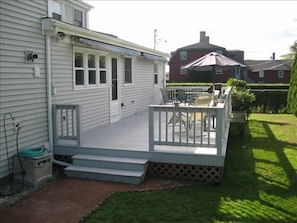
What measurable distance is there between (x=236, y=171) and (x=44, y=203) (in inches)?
142

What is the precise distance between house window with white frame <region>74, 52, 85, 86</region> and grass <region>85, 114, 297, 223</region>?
3.70 meters

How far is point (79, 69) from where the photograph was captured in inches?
303

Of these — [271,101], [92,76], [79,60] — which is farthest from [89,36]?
[271,101]

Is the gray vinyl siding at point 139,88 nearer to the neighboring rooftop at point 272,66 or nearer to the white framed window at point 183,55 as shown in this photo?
the white framed window at point 183,55

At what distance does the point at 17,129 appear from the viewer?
5316 mm

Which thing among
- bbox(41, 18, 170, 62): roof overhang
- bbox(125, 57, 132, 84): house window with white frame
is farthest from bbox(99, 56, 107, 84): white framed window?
bbox(125, 57, 132, 84): house window with white frame

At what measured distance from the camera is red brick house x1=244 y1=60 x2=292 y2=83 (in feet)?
143

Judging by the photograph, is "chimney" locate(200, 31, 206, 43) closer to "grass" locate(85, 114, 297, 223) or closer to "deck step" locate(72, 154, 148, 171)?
"grass" locate(85, 114, 297, 223)

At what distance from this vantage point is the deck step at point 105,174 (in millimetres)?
5414

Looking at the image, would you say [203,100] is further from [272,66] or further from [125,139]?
[272,66]

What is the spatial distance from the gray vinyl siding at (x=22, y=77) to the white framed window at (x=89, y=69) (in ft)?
5.32

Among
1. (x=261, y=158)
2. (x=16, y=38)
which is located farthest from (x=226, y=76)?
(x=16, y=38)

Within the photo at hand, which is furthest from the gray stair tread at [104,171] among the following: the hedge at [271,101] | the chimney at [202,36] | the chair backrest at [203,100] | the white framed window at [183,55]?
the chimney at [202,36]

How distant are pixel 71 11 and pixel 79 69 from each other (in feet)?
22.5
